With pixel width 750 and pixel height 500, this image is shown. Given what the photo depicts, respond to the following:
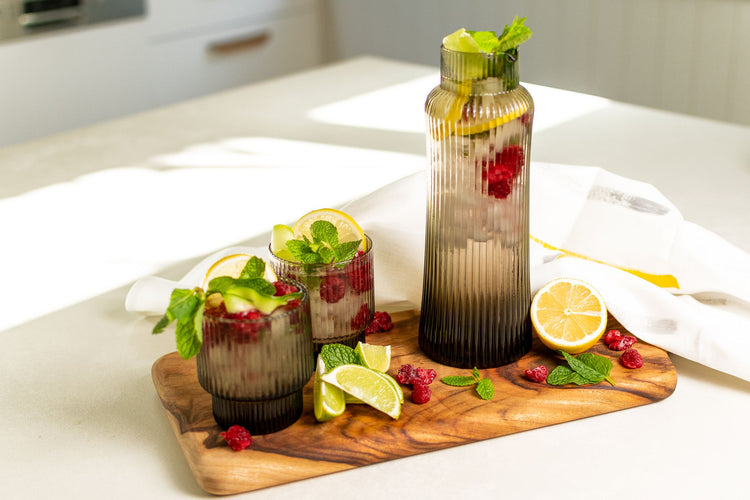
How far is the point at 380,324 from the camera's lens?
1.01 m

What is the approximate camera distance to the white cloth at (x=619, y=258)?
96cm

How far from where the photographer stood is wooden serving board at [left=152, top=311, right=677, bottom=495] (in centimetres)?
78

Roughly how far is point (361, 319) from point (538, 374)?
0.20 meters

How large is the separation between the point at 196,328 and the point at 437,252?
29cm

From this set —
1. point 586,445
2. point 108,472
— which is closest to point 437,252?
point 586,445

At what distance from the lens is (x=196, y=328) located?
2.47 feet

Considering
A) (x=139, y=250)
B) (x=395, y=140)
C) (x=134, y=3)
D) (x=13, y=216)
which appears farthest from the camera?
(x=134, y=3)

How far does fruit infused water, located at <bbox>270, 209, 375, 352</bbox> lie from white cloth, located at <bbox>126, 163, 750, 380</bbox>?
121mm

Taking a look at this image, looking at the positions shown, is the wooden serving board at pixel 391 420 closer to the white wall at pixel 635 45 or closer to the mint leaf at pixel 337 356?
the mint leaf at pixel 337 356

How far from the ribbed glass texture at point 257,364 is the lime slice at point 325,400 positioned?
0.02 m

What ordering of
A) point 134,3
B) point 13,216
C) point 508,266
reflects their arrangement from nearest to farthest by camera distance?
point 508,266
point 13,216
point 134,3

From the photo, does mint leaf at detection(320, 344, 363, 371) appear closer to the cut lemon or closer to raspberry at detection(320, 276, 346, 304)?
raspberry at detection(320, 276, 346, 304)

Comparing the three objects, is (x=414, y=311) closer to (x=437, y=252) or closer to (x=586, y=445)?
(x=437, y=252)

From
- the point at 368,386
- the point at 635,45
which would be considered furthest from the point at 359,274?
the point at 635,45
